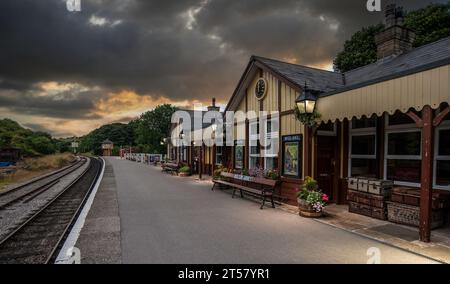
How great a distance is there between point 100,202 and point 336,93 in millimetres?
8522

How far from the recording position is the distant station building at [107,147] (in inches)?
3302

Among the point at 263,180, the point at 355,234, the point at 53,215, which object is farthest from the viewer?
the point at 263,180

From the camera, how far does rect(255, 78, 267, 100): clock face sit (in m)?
10.6

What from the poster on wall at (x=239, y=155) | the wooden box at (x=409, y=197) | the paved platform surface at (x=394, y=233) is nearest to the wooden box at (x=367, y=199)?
the wooden box at (x=409, y=197)

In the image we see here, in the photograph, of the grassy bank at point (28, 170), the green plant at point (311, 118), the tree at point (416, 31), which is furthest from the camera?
the tree at point (416, 31)

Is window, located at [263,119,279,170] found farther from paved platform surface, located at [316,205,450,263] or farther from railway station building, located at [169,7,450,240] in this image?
paved platform surface, located at [316,205,450,263]

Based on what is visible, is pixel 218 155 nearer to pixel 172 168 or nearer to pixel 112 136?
pixel 172 168

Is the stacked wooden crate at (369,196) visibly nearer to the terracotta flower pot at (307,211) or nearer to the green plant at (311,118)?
the terracotta flower pot at (307,211)

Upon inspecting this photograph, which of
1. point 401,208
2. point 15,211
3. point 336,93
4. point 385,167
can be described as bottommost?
point 15,211

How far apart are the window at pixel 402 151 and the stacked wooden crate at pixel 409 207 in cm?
59

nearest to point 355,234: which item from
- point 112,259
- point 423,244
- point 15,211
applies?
point 423,244

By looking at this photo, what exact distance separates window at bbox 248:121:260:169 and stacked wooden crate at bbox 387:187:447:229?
560 cm
